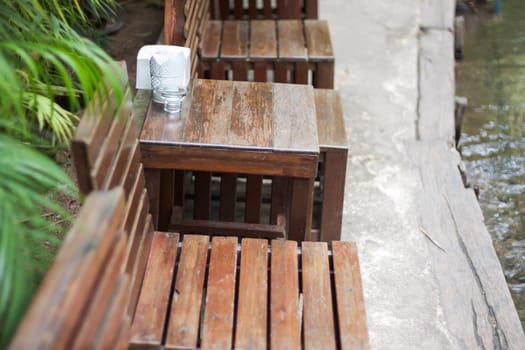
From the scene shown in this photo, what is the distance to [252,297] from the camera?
7.53 feet

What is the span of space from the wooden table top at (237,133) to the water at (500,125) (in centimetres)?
187

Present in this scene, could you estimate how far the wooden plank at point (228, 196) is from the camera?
3449mm

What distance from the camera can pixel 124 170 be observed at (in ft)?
7.35

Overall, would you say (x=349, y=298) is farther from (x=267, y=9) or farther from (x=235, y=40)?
(x=267, y=9)

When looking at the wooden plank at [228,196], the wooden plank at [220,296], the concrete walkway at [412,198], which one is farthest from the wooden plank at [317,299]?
the wooden plank at [228,196]

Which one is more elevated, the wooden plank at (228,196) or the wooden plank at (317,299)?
the wooden plank at (317,299)

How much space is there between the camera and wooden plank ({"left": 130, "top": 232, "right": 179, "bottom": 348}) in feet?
6.97

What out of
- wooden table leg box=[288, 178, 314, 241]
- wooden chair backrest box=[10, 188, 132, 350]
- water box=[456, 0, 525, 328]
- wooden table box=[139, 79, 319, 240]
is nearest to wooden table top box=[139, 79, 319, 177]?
wooden table box=[139, 79, 319, 240]

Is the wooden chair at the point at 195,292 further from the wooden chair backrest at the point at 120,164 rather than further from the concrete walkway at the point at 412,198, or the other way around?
the concrete walkway at the point at 412,198

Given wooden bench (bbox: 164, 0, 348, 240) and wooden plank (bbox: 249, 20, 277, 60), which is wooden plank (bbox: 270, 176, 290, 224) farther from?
wooden plank (bbox: 249, 20, 277, 60)

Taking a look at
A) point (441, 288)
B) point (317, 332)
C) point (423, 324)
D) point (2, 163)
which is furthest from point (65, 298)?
point (441, 288)

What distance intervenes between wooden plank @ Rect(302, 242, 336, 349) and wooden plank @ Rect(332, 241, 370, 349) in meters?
0.03

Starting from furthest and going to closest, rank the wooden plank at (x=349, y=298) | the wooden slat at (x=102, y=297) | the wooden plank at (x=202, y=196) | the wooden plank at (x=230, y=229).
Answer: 1. the wooden plank at (x=202, y=196)
2. the wooden plank at (x=230, y=229)
3. the wooden plank at (x=349, y=298)
4. the wooden slat at (x=102, y=297)

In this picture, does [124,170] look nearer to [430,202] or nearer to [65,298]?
[65,298]
